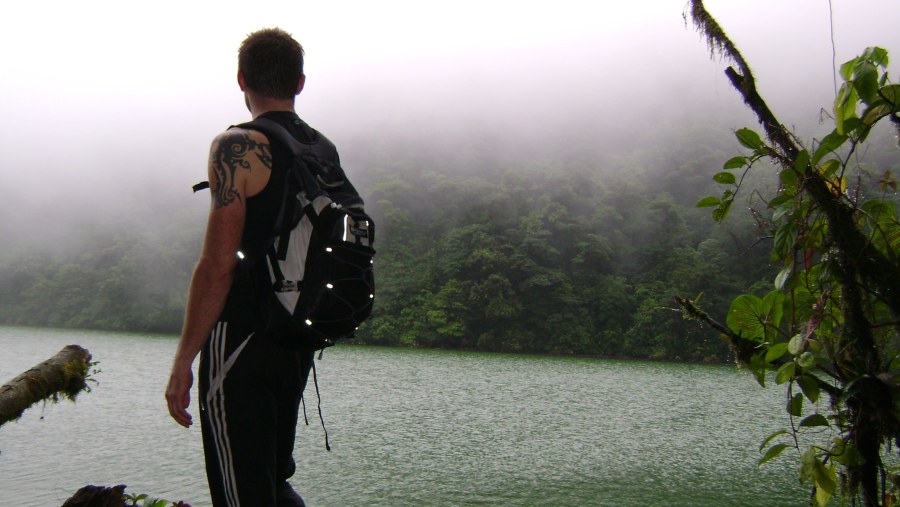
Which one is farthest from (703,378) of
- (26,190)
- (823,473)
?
(26,190)

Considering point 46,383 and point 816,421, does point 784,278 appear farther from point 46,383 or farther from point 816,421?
point 46,383

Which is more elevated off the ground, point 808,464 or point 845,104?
point 845,104

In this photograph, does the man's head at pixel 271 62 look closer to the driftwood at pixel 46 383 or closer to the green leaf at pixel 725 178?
the green leaf at pixel 725 178

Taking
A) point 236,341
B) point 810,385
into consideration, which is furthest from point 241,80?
point 810,385

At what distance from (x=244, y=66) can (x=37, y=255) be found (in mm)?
48565

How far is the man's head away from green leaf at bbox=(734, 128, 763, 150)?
2.70ft

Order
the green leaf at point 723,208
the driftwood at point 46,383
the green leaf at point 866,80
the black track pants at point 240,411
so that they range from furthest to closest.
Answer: the driftwood at point 46,383
the green leaf at point 723,208
the black track pants at point 240,411
the green leaf at point 866,80

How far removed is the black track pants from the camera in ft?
3.94

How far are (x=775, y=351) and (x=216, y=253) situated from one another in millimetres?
949

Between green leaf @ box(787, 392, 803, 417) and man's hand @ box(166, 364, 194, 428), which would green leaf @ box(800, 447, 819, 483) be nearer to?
green leaf @ box(787, 392, 803, 417)

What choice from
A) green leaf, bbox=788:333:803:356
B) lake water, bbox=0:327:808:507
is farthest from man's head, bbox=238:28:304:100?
lake water, bbox=0:327:808:507

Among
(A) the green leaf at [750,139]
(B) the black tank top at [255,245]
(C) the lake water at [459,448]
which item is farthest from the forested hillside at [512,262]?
(B) the black tank top at [255,245]

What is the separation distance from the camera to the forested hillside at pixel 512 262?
30.4 metres

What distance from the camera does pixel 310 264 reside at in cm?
123
